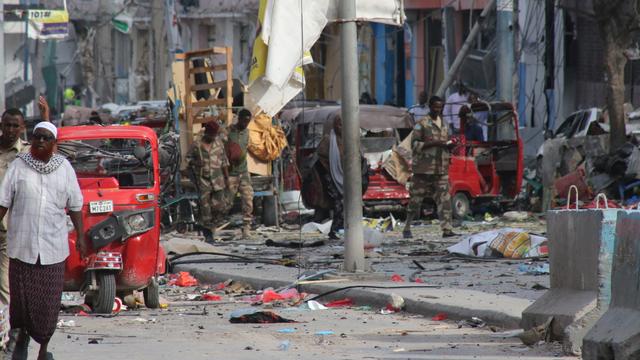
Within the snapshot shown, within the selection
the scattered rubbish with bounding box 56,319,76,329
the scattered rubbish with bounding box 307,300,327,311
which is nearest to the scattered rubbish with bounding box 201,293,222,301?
the scattered rubbish with bounding box 307,300,327,311

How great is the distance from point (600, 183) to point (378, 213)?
12.4ft

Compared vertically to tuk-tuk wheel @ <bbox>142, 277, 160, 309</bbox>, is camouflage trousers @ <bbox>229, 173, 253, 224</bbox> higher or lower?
higher

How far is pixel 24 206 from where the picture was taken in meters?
8.49

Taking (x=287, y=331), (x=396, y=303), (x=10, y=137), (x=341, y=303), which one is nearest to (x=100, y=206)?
(x=10, y=137)

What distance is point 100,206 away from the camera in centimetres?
1143

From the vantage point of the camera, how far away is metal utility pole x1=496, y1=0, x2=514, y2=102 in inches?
1078

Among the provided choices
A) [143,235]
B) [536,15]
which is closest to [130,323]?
[143,235]

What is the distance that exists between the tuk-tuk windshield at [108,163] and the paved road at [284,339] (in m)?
1.22

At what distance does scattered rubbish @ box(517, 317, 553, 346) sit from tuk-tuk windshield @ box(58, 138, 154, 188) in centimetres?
425

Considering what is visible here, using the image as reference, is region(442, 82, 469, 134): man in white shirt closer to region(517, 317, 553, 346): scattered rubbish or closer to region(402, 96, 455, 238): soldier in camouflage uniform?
region(402, 96, 455, 238): soldier in camouflage uniform

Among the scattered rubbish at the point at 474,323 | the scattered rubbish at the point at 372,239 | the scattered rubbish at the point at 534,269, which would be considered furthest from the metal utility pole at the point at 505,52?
the scattered rubbish at the point at 474,323

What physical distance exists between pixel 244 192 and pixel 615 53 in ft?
23.5

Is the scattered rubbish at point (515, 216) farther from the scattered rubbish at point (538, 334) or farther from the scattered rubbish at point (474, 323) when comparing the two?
the scattered rubbish at point (538, 334)

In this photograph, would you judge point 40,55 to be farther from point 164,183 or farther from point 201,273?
point 201,273
